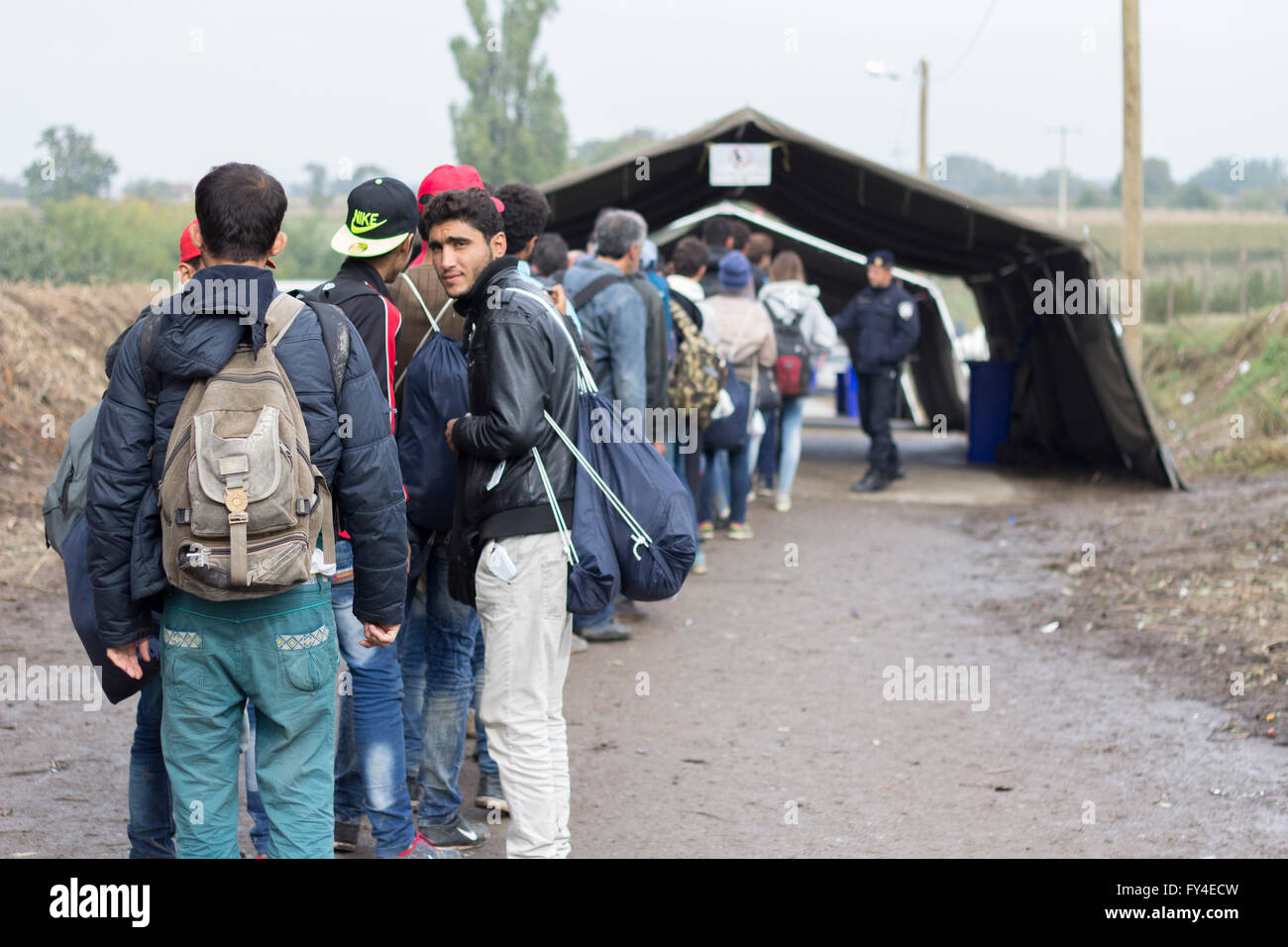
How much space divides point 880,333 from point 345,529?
9.48 meters

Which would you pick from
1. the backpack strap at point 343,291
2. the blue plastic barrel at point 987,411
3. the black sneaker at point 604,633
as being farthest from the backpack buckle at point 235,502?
the blue plastic barrel at point 987,411

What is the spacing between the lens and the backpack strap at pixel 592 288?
20.9ft

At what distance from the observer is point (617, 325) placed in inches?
253

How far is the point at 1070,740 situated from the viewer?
18.6 ft

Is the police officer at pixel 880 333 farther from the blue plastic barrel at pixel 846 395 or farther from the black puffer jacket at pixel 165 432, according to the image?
the blue plastic barrel at pixel 846 395

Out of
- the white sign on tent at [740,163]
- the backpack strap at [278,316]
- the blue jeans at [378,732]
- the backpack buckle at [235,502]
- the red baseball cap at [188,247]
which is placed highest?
the white sign on tent at [740,163]

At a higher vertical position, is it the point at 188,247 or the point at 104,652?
the point at 188,247

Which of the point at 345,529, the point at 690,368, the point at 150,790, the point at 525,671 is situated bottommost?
the point at 150,790

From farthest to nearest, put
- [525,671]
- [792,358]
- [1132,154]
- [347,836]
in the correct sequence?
1. [1132,154]
2. [792,358]
3. [347,836]
4. [525,671]

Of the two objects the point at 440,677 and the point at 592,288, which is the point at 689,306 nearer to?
the point at 592,288

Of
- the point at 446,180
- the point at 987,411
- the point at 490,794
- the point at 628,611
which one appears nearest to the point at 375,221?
the point at 446,180

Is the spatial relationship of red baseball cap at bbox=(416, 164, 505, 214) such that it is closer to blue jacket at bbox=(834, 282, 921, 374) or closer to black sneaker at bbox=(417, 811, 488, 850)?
black sneaker at bbox=(417, 811, 488, 850)

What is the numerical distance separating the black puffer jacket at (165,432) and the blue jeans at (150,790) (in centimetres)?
75
